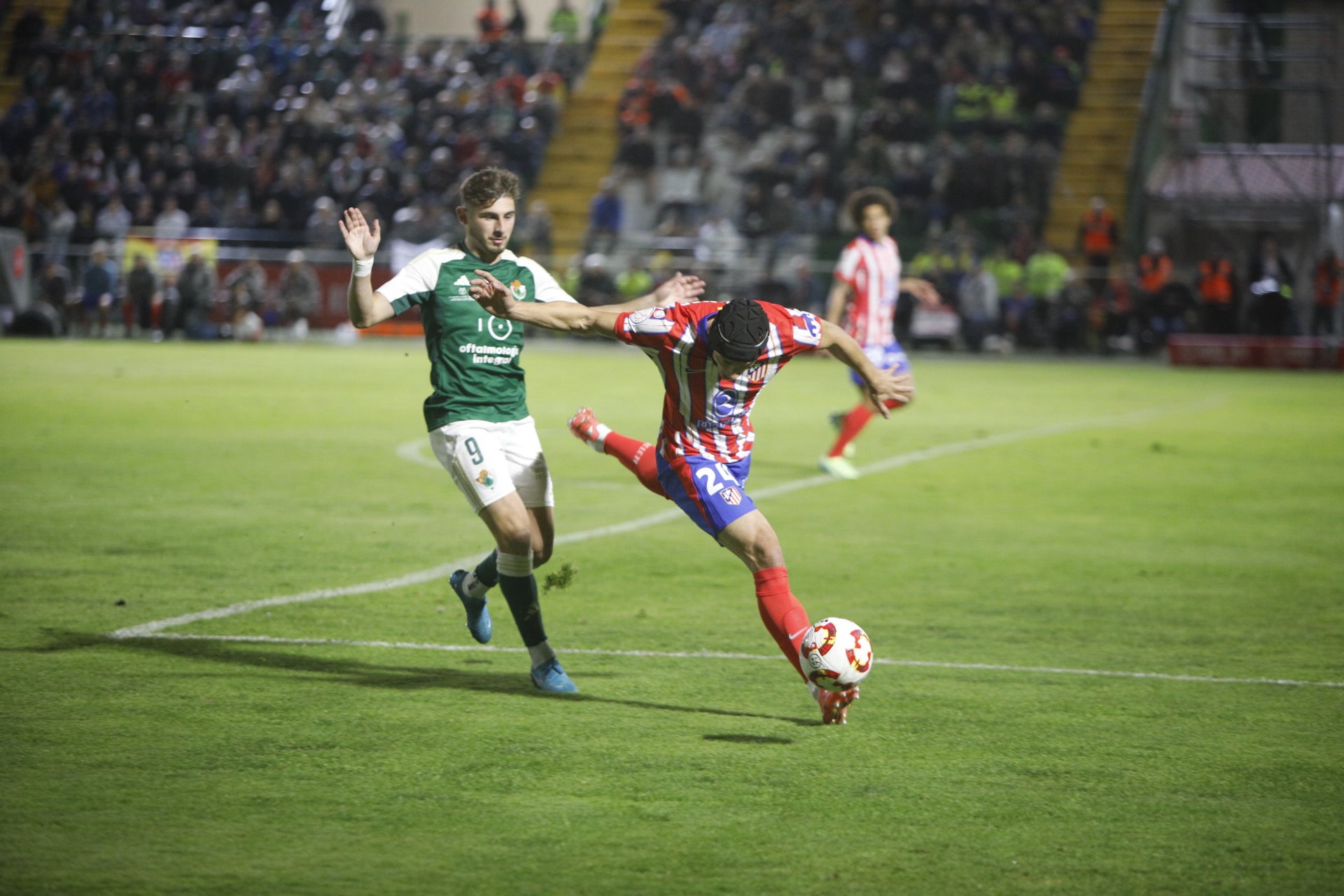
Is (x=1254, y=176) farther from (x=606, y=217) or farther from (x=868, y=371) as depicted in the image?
(x=868, y=371)

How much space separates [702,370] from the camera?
19.8ft

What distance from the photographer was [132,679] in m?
6.27

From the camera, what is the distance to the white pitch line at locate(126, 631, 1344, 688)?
6.69 metres

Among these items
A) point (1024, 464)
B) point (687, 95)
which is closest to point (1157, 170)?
point (687, 95)

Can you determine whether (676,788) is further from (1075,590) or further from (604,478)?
(604,478)

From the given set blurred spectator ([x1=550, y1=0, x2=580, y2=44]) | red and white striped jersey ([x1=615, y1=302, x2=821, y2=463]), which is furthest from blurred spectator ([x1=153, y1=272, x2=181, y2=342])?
red and white striped jersey ([x1=615, y1=302, x2=821, y2=463])

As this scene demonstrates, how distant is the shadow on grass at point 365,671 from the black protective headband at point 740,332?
133cm

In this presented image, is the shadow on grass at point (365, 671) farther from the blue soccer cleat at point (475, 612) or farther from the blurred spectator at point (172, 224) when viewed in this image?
the blurred spectator at point (172, 224)

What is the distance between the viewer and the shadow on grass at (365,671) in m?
6.13

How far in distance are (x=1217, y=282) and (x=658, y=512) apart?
19851 millimetres

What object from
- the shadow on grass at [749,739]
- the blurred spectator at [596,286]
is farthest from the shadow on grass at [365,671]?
the blurred spectator at [596,286]

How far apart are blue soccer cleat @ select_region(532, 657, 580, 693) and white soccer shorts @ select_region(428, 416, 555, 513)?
2.16ft

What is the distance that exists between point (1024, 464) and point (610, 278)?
1726 centimetres

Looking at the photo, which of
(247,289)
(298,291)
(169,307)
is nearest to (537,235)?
(298,291)
